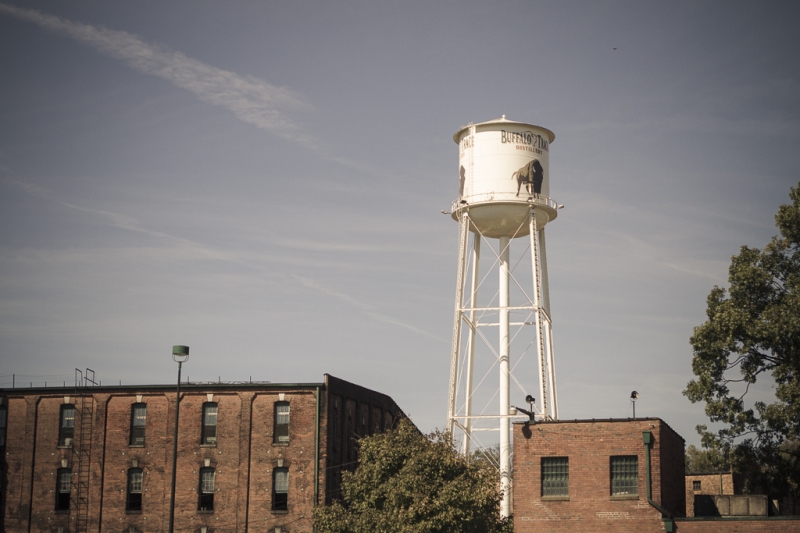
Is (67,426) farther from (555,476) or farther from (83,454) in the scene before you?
(555,476)

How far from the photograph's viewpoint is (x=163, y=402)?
170 ft

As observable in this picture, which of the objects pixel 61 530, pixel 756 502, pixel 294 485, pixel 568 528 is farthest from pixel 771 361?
pixel 61 530

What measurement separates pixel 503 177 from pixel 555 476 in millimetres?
16237

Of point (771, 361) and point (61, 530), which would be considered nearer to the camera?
point (771, 361)

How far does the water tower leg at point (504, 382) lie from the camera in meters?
45.4

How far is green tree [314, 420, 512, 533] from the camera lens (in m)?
38.4

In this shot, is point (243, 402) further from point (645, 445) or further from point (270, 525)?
point (645, 445)

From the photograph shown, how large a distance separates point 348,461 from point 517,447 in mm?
18791

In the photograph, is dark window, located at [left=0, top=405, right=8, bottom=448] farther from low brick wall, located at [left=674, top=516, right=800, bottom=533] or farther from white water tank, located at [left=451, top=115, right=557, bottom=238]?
low brick wall, located at [left=674, top=516, right=800, bottom=533]

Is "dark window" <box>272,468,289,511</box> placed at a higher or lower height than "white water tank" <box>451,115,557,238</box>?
lower

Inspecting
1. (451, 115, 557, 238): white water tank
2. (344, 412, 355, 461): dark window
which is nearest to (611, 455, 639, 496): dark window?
(451, 115, 557, 238): white water tank

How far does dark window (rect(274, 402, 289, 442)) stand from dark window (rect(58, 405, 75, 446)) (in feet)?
33.4

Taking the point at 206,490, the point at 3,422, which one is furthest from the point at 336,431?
the point at 3,422

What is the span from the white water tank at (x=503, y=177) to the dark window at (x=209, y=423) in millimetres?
14633
